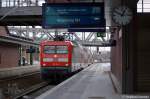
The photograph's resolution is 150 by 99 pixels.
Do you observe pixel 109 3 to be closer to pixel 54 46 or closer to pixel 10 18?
pixel 54 46

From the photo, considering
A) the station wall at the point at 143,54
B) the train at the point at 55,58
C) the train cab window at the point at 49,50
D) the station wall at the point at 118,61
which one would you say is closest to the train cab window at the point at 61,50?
→ the train at the point at 55,58

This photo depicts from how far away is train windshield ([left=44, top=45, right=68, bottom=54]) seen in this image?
35250 millimetres

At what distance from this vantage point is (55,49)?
35.3 meters

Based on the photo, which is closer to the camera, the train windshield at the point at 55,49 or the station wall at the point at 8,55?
the train windshield at the point at 55,49

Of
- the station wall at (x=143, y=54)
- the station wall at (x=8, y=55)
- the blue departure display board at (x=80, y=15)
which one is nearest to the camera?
the station wall at (x=143, y=54)

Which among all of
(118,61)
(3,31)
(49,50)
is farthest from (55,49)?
(3,31)

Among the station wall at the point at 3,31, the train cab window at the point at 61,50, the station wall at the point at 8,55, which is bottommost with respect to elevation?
the station wall at the point at 8,55

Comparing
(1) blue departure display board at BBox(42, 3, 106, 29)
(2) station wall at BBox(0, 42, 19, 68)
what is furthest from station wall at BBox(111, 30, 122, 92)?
(2) station wall at BBox(0, 42, 19, 68)

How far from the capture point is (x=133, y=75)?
2005 cm

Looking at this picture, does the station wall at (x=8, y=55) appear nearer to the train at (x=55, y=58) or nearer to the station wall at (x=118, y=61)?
the train at (x=55, y=58)

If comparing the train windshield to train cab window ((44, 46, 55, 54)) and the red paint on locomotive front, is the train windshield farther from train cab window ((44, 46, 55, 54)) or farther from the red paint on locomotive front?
the red paint on locomotive front

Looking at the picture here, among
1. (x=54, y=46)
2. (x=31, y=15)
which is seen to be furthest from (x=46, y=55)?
(x=31, y=15)

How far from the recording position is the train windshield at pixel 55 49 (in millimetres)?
35250

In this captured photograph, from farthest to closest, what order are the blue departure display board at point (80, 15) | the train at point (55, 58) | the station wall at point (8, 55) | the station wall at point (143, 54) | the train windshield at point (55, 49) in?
1. the station wall at point (8, 55)
2. the train windshield at point (55, 49)
3. the train at point (55, 58)
4. the blue departure display board at point (80, 15)
5. the station wall at point (143, 54)
